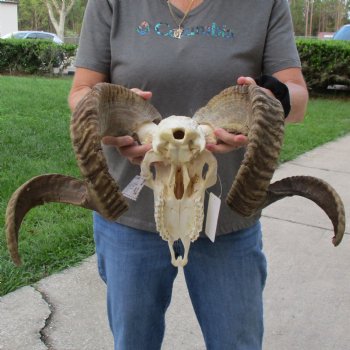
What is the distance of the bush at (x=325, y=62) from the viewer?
16.3 meters

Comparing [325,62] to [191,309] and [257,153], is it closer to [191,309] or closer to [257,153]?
[191,309]

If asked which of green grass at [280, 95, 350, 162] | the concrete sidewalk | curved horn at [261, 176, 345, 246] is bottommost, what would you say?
green grass at [280, 95, 350, 162]

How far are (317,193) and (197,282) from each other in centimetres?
72

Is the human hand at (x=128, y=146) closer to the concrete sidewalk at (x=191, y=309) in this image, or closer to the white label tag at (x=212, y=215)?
the white label tag at (x=212, y=215)

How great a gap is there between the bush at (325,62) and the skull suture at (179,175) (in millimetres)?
15395

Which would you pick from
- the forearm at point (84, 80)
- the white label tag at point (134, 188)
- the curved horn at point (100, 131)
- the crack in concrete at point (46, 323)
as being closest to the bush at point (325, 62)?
the crack in concrete at point (46, 323)

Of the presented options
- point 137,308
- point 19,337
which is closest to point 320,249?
point 19,337

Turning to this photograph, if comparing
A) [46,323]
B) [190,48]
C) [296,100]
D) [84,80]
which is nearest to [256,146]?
[296,100]

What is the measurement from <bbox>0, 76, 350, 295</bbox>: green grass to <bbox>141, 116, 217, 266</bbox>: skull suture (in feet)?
8.91

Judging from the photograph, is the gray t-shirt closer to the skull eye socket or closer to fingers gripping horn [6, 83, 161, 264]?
fingers gripping horn [6, 83, 161, 264]

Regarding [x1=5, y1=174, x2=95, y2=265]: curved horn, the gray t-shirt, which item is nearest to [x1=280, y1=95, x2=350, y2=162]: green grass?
the gray t-shirt

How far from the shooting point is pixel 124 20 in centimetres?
226

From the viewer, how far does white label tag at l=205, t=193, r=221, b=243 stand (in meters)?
2.01

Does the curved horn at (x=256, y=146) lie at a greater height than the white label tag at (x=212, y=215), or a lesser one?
greater
